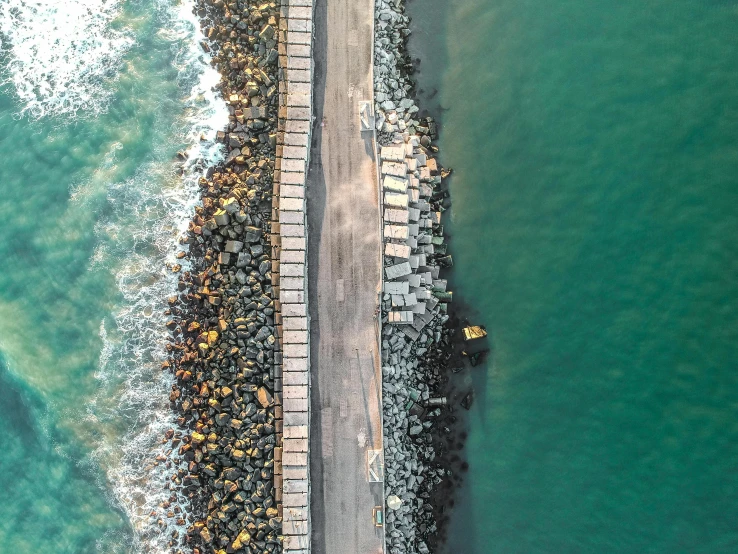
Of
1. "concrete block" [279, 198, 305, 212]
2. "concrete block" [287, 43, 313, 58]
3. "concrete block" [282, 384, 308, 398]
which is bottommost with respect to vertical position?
"concrete block" [282, 384, 308, 398]

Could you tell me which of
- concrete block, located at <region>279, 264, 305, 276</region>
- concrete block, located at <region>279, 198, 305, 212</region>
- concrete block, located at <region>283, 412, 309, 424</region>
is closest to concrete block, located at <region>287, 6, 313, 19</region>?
concrete block, located at <region>279, 198, 305, 212</region>

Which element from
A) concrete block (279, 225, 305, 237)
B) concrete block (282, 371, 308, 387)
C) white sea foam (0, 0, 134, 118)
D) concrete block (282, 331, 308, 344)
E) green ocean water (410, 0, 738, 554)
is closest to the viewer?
concrete block (282, 371, 308, 387)

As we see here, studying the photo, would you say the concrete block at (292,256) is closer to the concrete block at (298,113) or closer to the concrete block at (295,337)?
the concrete block at (295,337)

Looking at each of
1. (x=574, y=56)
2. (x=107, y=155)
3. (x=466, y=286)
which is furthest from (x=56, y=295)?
(x=574, y=56)

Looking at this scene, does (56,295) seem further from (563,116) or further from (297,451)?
(563,116)

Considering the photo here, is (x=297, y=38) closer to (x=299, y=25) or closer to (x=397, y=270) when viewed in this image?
(x=299, y=25)

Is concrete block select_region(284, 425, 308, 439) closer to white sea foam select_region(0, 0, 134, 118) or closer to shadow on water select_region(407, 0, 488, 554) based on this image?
shadow on water select_region(407, 0, 488, 554)

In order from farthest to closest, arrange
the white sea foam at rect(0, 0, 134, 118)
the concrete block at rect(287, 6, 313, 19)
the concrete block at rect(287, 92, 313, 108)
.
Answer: the white sea foam at rect(0, 0, 134, 118) → the concrete block at rect(287, 6, 313, 19) → the concrete block at rect(287, 92, 313, 108)
